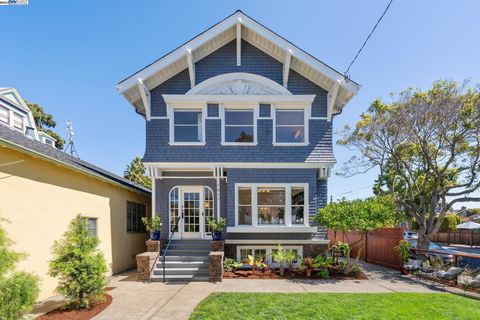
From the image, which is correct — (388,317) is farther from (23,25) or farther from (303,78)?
(23,25)

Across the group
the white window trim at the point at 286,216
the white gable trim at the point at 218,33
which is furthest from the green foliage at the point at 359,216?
the white gable trim at the point at 218,33

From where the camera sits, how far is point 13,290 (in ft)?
14.5

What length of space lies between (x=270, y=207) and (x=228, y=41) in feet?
24.0

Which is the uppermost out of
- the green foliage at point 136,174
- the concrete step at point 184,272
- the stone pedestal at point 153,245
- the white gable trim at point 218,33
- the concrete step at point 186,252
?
the white gable trim at point 218,33

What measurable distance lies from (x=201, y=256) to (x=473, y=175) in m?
11.5

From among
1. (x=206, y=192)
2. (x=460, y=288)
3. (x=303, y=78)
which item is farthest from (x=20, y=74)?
(x=460, y=288)

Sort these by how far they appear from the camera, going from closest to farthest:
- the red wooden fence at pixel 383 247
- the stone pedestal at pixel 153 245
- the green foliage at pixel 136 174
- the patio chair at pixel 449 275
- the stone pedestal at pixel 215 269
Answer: the patio chair at pixel 449 275 < the stone pedestal at pixel 215 269 < the stone pedestal at pixel 153 245 < the red wooden fence at pixel 383 247 < the green foliage at pixel 136 174

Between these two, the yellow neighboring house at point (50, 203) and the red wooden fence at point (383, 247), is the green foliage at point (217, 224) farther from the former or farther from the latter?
the red wooden fence at point (383, 247)

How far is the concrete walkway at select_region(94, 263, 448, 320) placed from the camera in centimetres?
603

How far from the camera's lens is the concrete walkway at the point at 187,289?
6031mm

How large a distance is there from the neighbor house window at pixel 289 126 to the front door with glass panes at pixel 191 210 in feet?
12.7

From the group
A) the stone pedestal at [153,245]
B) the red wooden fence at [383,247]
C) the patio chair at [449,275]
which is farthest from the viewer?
the red wooden fence at [383,247]

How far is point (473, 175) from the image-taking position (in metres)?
10.7

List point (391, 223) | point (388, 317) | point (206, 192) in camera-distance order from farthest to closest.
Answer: point (206, 192) < point (391, 223) < point (388, 317)
